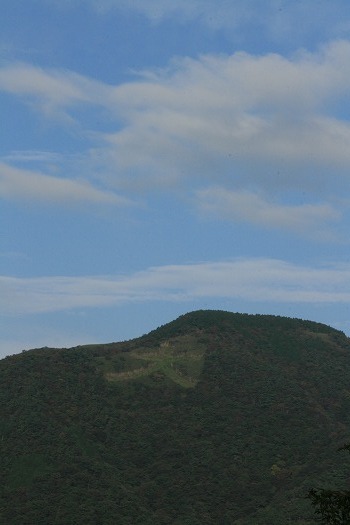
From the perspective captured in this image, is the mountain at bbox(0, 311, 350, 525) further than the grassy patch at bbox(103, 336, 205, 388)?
No

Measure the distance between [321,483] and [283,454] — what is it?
1247cm

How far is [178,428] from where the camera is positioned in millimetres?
104375

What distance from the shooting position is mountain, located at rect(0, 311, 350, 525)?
86188mm

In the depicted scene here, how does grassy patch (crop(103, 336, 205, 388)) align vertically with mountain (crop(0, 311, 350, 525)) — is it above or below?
above

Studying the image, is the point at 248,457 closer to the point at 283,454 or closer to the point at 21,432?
the point at 283,454

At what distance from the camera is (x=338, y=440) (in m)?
Result: 99.2

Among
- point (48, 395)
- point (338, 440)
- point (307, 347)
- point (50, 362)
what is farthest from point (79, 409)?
point (307, 347)

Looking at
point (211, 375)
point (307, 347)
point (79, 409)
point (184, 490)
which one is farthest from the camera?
point (307, 347)

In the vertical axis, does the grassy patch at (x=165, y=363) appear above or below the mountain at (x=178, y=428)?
above

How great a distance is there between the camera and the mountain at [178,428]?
86.2m

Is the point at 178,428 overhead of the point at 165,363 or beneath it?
beneath

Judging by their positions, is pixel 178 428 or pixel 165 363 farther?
pixel 165 363

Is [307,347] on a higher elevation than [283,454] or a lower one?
higher

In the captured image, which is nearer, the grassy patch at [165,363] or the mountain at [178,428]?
the mountain at [178,428]
